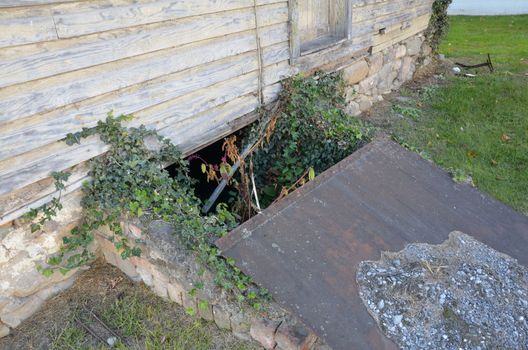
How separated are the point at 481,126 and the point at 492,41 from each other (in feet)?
22.0

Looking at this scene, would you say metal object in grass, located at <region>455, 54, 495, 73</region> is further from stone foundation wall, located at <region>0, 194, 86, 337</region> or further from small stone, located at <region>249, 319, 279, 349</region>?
stone foundation wall, located at <region>0, 194, 86, 337</region>

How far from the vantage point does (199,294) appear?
2637 mm

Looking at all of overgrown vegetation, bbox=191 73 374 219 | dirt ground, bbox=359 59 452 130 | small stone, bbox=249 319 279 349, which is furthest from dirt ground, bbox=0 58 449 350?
dirt ground, bbox=359 59 452 130

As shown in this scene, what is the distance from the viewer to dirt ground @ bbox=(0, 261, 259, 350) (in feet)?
8.99

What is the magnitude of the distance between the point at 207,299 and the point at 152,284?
2.14 ft

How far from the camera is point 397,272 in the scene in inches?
97.5

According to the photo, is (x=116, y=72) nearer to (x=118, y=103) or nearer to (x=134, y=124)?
(x=118, y=103)

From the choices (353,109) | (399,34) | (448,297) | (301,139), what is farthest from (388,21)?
(448,297)

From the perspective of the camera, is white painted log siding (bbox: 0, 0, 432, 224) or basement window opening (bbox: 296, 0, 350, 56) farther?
basement window opening (bbox: 296, 0, 350, 56)

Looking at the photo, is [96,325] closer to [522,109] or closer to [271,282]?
[271,282]

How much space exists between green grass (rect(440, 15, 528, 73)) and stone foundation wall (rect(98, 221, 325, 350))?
8.10m

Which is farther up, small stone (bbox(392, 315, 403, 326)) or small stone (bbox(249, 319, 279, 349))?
small stone (bbox(392, 315, 403, 326))

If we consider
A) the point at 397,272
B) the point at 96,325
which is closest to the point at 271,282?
the point at 397,272

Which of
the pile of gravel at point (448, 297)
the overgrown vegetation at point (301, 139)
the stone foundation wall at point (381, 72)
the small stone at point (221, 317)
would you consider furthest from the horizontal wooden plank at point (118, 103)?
the stone foundation wall at point (381, 72)
